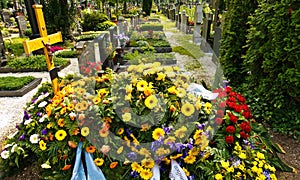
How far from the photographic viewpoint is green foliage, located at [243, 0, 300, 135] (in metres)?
3.05

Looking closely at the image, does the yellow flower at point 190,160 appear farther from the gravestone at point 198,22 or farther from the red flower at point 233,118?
the gravestone at point 198,22

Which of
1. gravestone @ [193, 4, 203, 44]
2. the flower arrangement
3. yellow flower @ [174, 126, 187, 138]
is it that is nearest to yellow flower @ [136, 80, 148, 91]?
the flower arrangement

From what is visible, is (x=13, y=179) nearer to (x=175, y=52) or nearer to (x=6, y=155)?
(x=6, y=155)

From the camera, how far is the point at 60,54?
26.5 ft

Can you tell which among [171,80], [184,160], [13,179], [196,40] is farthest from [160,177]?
[196,40]

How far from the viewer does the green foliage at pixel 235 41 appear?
4.52 metres

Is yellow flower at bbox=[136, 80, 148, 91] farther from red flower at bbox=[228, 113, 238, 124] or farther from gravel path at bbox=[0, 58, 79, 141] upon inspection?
gravel path at bbox=[0, 58, 79, 141]

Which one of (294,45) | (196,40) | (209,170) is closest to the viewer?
(209,170)

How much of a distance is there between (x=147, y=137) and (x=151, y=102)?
1.15 feet

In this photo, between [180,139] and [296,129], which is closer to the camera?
[180,139]

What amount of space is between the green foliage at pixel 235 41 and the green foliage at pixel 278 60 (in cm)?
80

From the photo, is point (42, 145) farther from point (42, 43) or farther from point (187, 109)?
point (187, 109)

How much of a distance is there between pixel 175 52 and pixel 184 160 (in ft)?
22.1

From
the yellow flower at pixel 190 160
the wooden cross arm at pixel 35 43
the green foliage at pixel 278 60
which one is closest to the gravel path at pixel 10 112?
the wooden cross arm at pixel 35 43
